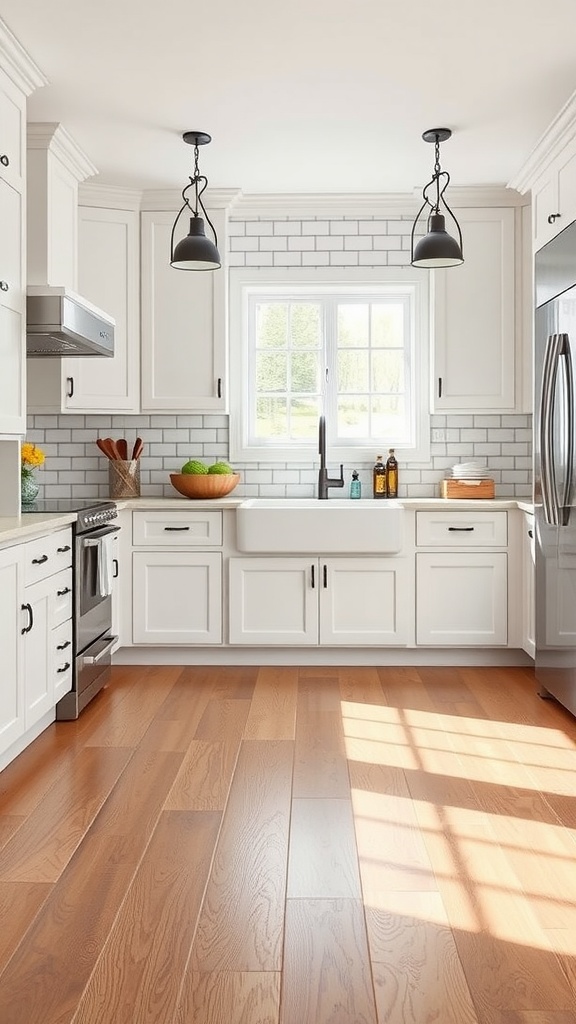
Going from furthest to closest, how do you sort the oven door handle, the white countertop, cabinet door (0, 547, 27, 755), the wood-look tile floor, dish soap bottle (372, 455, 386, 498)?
1. dish soap bottle (372, 455, 386, 498)
2. the white countertop
3. the oven door handle
4. cabinet door (0, 547, 27, 755)
5. the wood-look tile floor

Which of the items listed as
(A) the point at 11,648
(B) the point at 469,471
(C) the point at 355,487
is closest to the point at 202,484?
(C) the point at 355,487

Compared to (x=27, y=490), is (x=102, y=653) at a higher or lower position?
lower

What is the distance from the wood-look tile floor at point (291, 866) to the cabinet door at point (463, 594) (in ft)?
2.71

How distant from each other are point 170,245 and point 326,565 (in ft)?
6.40

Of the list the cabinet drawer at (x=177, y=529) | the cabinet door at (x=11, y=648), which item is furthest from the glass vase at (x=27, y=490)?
the cabinet door at (x=11, y=648)

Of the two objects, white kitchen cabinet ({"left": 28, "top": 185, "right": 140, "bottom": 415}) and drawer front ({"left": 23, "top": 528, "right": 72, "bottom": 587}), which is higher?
white kitchen cabinet ({"left": 28, "top": 185, "right": 140, "bottom": 415})

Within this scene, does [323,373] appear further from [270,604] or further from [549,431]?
[549,431]

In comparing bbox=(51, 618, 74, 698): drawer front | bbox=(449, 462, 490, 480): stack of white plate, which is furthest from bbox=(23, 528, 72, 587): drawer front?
bbox=(449, 462, 490, 480): stack of white plate

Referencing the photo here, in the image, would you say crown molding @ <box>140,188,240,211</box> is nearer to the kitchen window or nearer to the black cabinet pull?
the kitchen window

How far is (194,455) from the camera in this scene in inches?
223

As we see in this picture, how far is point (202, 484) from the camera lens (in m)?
5.23

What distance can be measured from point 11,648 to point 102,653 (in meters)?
1.22

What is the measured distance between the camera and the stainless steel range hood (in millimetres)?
3896

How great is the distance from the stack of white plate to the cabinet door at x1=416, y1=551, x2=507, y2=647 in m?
0.55
